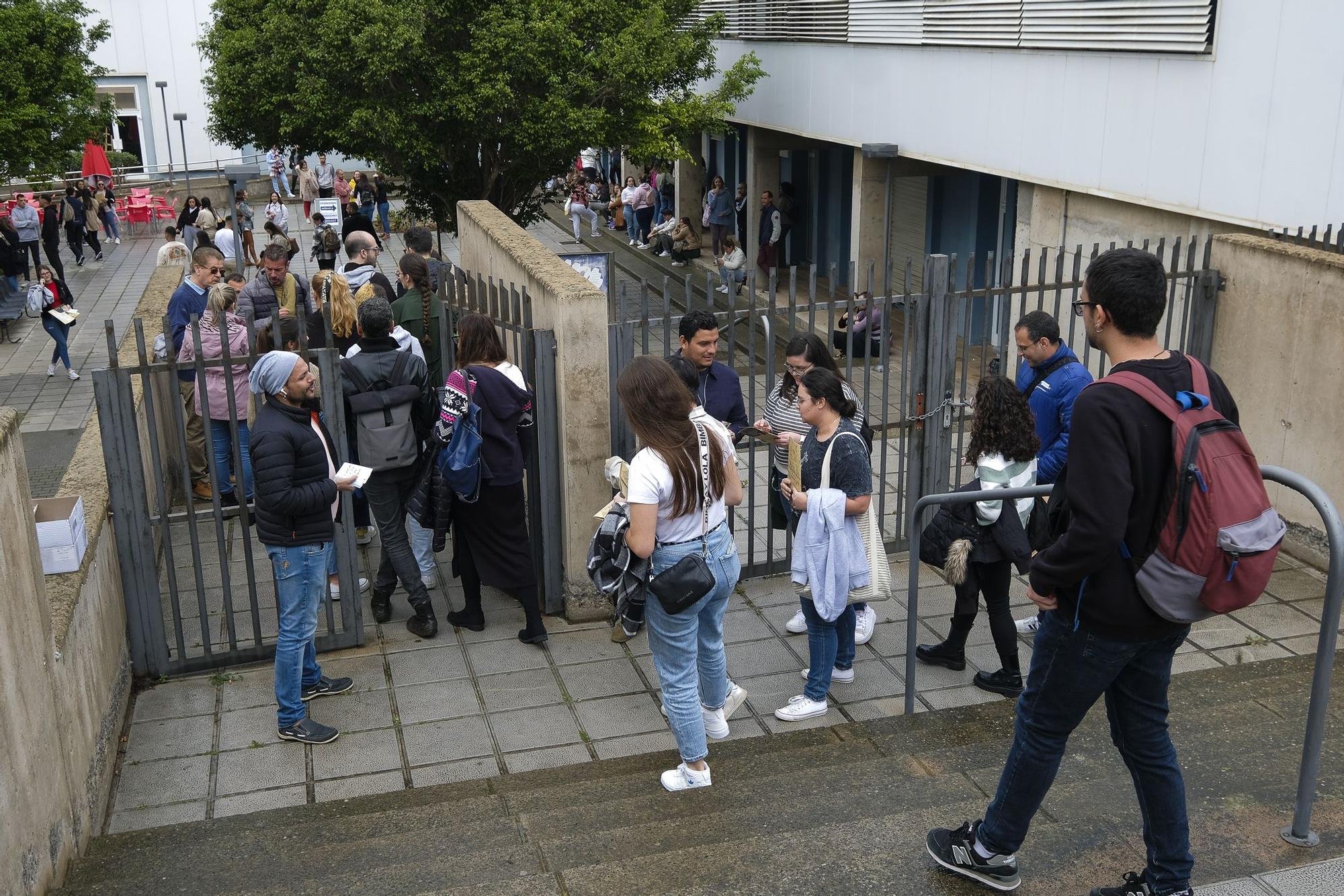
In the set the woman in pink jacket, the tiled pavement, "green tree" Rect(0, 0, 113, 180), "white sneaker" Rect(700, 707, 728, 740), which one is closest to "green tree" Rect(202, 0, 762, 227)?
"green tree" Rect(0, 0, 113, 180)

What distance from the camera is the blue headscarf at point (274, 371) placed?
17.1 ft

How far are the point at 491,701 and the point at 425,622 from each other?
0.91 m

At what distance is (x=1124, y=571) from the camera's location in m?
3.10

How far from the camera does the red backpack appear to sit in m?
2.95

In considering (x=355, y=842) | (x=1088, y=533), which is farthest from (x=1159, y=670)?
(x=355, y=842)

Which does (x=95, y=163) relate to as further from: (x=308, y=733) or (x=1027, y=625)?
(x=1027, y=625)

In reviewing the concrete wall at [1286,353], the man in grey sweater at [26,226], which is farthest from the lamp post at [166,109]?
the concrete wall at [1286,353]

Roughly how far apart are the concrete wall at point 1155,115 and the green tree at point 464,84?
3149 mm

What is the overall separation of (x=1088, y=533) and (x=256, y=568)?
6024 mm

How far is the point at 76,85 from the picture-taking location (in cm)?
1925

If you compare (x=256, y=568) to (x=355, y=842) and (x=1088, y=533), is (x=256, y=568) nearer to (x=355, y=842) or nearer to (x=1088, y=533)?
(x=355, y=842)

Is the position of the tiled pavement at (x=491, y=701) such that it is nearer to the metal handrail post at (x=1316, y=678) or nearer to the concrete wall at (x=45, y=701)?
the concrete wall at (x=45, y=701)

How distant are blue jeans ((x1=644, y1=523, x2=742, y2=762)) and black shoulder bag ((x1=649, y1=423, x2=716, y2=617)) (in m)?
0.04

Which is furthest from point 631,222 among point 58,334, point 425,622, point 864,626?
point 864,626
